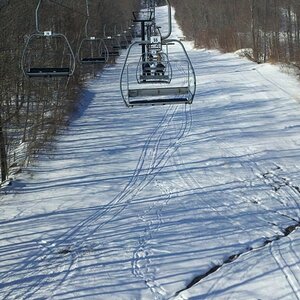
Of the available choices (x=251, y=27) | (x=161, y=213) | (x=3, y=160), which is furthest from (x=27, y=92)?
(x=251, y=27)

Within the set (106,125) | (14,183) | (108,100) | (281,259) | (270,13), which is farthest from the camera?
(270,13)

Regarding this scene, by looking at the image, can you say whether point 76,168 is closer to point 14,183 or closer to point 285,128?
point 14,183

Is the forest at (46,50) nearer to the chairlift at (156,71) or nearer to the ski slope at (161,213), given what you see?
the ski slope at (161,213)

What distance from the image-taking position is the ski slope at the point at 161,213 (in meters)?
6.82

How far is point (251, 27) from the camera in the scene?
1464 inches

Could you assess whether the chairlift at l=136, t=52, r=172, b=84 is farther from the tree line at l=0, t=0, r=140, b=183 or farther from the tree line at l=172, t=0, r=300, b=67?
the tree line at l=172, t=0, r=300, b=67

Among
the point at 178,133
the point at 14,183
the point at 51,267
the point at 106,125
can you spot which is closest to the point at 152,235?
A: the point at 51,267

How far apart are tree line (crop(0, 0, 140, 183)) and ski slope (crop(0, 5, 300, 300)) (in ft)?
2.63

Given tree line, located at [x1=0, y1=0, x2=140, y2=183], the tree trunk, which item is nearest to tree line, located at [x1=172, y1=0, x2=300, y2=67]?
tree line, located at [x1=0, y1=0, x2=140, y2=183]

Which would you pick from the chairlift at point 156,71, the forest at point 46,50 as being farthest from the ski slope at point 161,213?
the chairlift at point 156,71

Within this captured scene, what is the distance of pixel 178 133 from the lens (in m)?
15.7

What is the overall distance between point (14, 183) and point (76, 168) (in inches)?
68.7

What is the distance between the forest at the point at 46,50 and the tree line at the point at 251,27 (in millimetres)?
80

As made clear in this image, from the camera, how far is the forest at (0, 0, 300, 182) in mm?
12031
